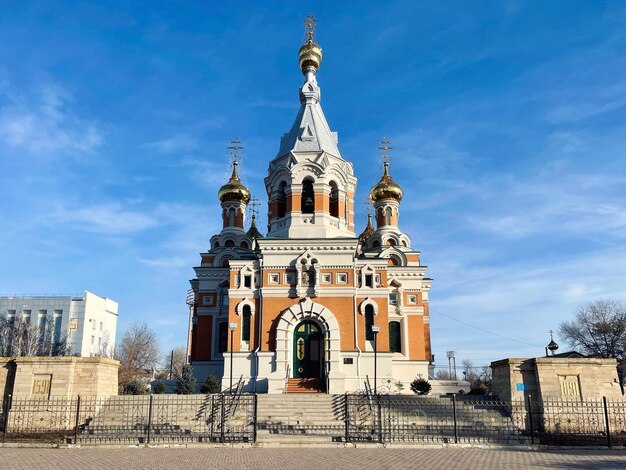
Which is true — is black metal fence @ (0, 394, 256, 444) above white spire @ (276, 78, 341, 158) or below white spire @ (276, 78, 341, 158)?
below

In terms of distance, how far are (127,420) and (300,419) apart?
5.51 m

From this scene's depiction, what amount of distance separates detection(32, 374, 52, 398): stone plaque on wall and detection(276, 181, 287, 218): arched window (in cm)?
1293

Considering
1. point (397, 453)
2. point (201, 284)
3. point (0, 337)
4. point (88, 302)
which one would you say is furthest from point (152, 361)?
point (397, 453)

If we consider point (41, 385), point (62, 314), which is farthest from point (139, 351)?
point (41, 385)

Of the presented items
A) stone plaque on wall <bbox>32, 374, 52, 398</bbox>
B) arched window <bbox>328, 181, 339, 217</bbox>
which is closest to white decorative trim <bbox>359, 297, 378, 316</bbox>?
arched window <bbox>328, 181, 339, 217</bbox>

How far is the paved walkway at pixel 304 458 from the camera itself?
10844 mm

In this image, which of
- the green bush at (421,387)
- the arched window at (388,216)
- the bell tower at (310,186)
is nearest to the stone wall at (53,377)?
the bell tower at (310,186)

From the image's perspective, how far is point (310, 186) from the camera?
2633 cm

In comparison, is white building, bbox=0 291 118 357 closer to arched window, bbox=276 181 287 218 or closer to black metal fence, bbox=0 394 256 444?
arched window, bbox=276 181 287 218

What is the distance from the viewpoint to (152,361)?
66.1 m

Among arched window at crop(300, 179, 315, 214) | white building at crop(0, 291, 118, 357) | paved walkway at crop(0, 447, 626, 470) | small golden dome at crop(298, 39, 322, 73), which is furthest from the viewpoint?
white building at crop(0, 291, 118, 357)

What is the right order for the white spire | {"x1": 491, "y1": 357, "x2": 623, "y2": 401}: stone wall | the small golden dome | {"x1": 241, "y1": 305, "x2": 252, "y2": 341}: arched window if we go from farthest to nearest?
1. the small golden dome
2. the white spire
3. {"x1": 241, "y1": 305, "x2": 252, "y2": 341}: arched window
4. {"x1": 491, "y1": 357, "x2": 623, "y2": 401}: stone wall

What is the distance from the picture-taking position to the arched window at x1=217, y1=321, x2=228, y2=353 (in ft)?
93.7

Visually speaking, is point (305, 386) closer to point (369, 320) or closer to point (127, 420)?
point (369, 320)
